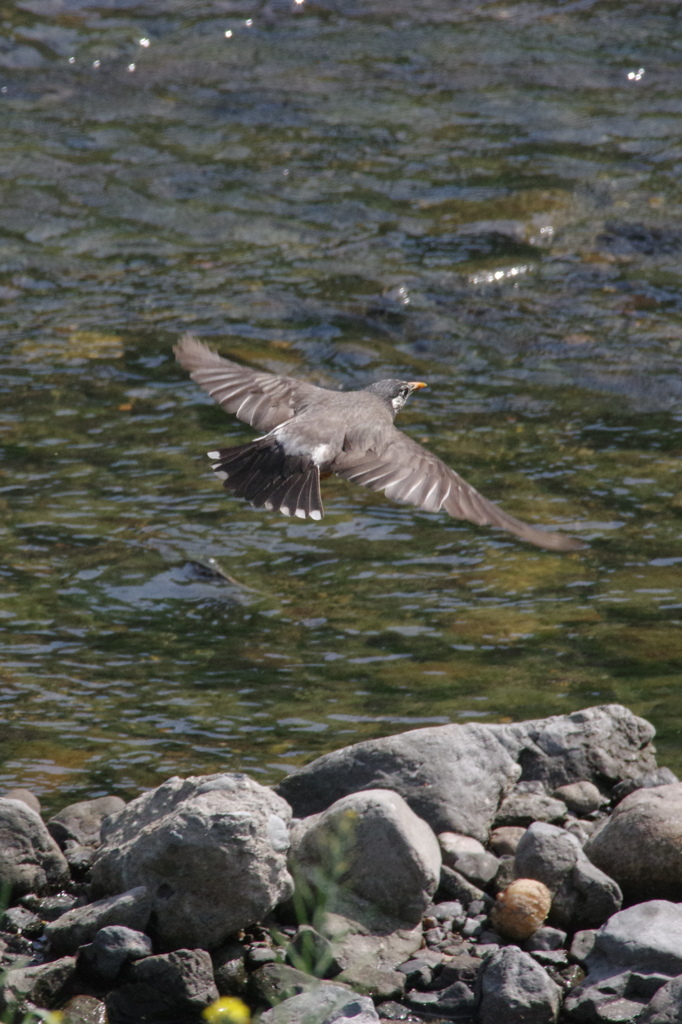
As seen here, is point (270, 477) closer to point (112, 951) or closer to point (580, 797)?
point (580, 797)

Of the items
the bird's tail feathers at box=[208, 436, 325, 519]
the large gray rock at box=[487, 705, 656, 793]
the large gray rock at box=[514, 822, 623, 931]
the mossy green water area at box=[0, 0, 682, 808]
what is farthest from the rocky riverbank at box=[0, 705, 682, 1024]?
the bird's tail feathers at box=[208, 436, 325, 519]

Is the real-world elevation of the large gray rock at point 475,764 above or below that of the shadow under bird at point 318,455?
below

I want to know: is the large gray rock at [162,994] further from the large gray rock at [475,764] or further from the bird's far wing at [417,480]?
the bird's far wing at [417,480]

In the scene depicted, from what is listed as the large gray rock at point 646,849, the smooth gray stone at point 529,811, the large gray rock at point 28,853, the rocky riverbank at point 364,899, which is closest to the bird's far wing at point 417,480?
the rocky riverbank at point 364,899

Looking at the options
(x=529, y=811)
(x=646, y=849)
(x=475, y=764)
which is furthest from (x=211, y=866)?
(x=646, y=849)

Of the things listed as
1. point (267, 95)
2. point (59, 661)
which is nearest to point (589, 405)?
point (59, 661)

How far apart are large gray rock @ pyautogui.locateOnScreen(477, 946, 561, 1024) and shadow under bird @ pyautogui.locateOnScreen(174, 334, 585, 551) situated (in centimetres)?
182

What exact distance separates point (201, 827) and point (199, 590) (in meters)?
3.36

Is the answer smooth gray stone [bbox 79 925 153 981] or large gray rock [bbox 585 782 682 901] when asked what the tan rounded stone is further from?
smooth gray stone [bbox 79 925 153 981]

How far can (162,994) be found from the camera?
4.95 meters

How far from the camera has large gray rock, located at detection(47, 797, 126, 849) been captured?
5934 millimetres

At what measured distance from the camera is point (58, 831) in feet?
19.5

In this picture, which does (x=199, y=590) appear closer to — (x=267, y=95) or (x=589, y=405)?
(x=589, y=405)

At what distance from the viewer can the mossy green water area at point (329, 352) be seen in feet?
24.2
